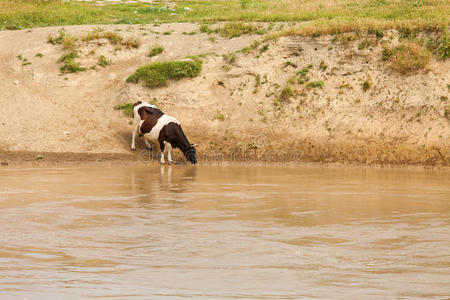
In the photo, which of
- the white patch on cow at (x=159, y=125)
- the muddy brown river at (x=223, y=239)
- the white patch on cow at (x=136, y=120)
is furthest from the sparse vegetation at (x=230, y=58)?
the muddy brown river at (x=223, y=239)

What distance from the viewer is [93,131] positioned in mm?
20797

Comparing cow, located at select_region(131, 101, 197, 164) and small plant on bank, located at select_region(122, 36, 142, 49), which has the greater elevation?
small plant on bank, located at select_region(122, 36, 142, 49)

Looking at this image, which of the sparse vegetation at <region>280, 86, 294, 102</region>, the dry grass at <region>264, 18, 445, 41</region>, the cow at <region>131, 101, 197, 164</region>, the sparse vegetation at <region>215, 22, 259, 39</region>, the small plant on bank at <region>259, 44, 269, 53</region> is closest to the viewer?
the cow at <region>131, 101, 197, 164</region>

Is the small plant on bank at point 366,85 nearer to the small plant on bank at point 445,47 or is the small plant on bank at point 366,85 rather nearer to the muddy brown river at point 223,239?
the small plant on bank at point 445,47

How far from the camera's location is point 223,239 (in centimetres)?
814

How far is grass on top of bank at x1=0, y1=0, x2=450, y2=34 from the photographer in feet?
74.1

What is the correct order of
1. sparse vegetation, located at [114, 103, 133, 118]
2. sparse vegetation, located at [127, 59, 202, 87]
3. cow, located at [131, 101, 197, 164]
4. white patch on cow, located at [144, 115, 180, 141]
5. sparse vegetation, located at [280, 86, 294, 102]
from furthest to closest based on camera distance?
1. sparse vegetation, located at [127, 59, 202, 87]
2. sparse vegetation, located at [114, 103, 133, 118]
3. sparse vegetation, located at [280, 86, 294, 102]
4. white patch on cow, located at [144, 115, 180, 141]
5. cow, located at [131, 101, 197, 164]

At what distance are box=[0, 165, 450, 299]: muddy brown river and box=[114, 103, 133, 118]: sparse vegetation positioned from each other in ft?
21.9

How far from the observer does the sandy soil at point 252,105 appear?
63.5 feet

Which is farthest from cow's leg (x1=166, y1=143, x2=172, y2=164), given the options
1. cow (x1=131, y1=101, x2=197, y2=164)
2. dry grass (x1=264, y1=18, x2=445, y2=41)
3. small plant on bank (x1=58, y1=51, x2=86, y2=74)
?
small plant on bank (x1=58, y1=51, x2=86, y2=74)

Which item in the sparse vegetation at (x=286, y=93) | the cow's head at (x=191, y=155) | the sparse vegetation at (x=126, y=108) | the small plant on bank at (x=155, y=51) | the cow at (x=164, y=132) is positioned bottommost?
the cow's head at (x=191, y=155)

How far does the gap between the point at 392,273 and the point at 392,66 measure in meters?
Result: 15.4

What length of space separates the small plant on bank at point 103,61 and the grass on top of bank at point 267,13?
421cm

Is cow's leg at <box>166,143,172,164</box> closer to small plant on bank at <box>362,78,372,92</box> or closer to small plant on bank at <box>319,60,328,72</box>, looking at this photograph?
small plant on bank at <box>319,60,328,72</box>
